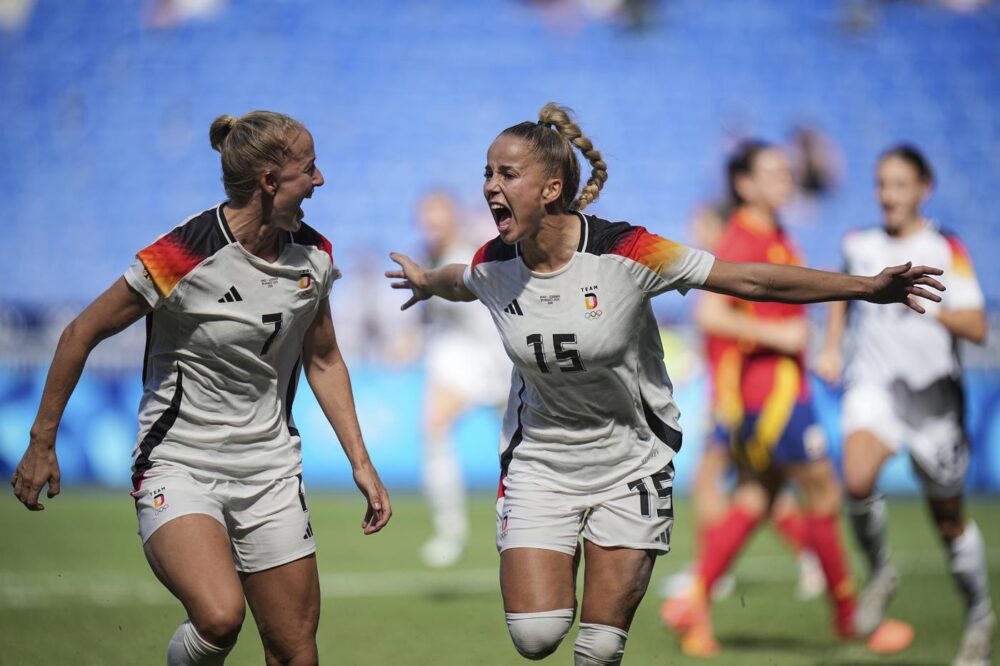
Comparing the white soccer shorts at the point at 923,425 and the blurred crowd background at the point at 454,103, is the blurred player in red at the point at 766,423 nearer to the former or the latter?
the white soccer shorts at the point at 923,425

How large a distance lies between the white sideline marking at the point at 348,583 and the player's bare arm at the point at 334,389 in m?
3.96

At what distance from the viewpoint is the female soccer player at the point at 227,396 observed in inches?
181

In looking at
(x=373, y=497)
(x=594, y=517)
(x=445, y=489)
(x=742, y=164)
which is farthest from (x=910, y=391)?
(x=445, y=489)

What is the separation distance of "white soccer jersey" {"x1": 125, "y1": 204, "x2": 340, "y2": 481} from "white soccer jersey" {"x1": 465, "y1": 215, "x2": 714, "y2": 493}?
795 millimetres

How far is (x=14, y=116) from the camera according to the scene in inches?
802

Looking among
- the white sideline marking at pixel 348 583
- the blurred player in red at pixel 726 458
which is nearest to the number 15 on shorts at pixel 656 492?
the blurred player in red at pixel 726 458

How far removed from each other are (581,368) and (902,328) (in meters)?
3.39

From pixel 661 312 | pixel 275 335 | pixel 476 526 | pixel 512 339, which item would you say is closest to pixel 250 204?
pixel 275 335

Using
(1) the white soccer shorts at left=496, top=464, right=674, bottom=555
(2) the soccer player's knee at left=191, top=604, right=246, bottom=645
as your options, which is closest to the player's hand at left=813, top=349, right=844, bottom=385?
(1) the white soccer shorts at left=496, top=464, right=674, bottom=555

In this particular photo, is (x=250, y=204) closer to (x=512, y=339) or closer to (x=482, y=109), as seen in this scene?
(x=512, y=339)

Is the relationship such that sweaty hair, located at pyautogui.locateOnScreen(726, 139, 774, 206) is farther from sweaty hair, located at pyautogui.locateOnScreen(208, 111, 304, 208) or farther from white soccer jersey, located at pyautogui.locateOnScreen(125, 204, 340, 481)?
sweaty hair, located at pyautogui.locateOnScreen(208, 111, 304, 208)

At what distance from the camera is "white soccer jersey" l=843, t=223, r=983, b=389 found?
24.6ft

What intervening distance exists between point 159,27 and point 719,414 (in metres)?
15.1

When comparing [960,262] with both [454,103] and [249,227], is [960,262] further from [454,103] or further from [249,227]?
[454,103]
